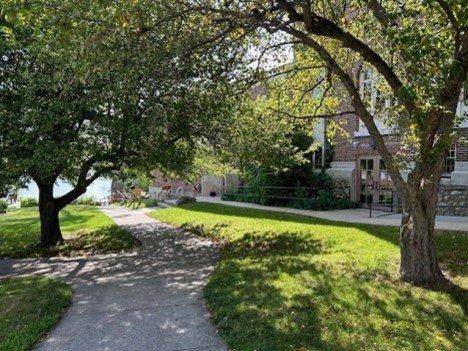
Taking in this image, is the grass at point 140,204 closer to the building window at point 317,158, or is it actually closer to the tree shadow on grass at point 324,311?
the building window at point 317,158

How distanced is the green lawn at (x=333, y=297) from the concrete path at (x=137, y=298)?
0.38 m

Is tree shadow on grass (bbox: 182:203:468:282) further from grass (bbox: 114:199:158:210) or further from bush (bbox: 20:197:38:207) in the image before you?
bush (bbox: 20:197:38:207)

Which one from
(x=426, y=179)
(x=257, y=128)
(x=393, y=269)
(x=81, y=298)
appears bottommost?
(x=81, y=298)

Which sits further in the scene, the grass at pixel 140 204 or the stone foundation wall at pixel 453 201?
the grass at pixel 140 204

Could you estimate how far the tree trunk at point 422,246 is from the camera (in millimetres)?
6785

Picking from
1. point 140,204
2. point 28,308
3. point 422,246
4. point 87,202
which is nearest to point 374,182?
→ point 422,246

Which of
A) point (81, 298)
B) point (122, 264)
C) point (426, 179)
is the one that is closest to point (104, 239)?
point (122, 264)

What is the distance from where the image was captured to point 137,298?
292 inches

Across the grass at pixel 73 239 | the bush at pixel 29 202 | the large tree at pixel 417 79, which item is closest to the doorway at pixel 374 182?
the grass at pixel 73 239

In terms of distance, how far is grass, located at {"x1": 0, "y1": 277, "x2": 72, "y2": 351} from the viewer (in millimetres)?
5633

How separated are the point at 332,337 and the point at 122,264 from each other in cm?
691

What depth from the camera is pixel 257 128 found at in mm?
12500

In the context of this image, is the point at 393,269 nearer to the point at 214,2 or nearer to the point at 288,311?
the point at 288,311

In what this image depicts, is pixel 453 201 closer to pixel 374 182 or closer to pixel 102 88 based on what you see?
pixel 374 182
